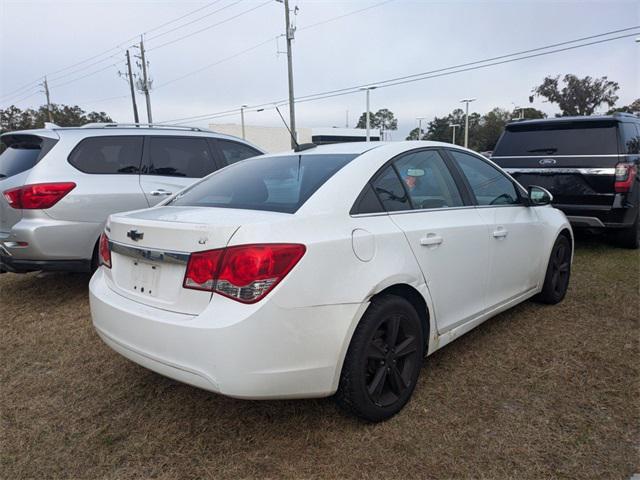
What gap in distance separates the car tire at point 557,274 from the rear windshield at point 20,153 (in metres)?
4.82

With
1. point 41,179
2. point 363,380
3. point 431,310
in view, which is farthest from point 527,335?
point 41,179

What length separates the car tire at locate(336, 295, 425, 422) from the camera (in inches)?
87.8

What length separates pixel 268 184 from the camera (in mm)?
2678

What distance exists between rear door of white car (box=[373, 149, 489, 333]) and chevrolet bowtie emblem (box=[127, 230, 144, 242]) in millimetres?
1286

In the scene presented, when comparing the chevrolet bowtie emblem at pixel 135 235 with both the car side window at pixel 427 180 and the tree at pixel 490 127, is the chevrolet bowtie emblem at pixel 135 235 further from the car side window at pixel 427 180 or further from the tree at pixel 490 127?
the tree at pixel 490 127

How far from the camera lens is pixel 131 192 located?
457 centimetres

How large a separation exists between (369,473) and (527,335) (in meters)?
2.10

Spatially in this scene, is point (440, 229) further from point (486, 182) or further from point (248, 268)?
point (248, 268)

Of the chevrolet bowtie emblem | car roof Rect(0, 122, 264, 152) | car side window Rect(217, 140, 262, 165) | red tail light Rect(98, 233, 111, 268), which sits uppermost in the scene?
car roof Rect(0, 122, 264, 152)

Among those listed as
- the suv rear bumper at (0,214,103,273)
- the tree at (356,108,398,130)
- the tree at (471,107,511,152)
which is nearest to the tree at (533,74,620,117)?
the tree at (471,107,511,152)

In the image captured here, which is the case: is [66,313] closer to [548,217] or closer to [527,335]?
[527,335]

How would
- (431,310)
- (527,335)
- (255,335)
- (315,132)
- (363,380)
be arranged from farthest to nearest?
(315,132) → (527,335) → (431,310) → (363,380) → (255,335)

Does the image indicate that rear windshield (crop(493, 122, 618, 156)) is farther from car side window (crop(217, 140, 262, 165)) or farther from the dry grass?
car side window (crop(217, 140, 262, 165))

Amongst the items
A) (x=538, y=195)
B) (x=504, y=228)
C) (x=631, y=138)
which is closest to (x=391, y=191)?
(x=504, y=228)
